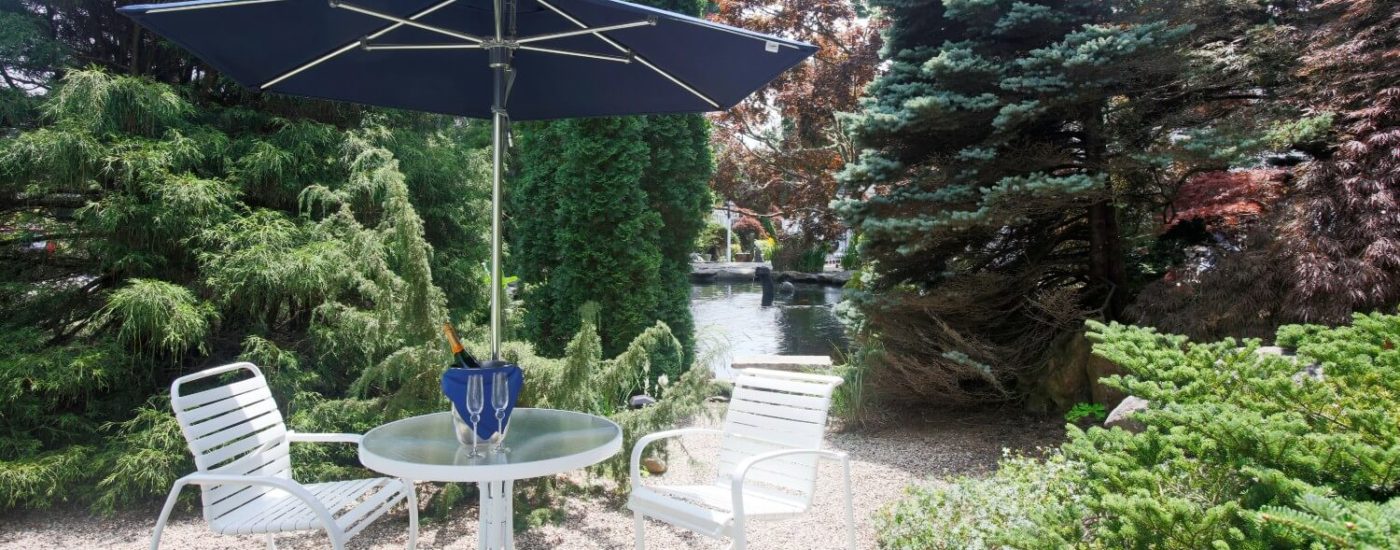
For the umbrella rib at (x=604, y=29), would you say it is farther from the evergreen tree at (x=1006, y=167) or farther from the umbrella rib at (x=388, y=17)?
the evergreen tree at (x=1006, y=167)

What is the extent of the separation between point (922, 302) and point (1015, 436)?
0.97 m

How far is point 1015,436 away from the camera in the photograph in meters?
4.74

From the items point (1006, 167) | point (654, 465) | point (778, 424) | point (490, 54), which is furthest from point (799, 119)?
point (490, 54)

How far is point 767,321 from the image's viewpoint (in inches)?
444

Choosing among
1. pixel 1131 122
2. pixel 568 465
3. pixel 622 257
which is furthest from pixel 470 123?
pixel 568 465

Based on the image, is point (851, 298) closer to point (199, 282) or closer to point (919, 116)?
point (919, 116)

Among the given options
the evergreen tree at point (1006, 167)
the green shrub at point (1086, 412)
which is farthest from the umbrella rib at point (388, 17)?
the green shrub at point (1086, 412)

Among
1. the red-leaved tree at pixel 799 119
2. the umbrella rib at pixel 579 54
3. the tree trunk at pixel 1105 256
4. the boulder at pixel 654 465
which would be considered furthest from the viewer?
the red-leaved tree at pixel 799 119

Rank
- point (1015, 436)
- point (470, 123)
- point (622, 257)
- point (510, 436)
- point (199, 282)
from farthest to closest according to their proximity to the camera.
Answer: point (470, 123)
point (622, 257)
point (1015, 436)
point (199, 282)
point (510, 436)

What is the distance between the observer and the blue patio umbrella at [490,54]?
2383 millimetres

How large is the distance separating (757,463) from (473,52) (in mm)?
1960

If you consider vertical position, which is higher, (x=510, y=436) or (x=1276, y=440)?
(x=1276, y=440)

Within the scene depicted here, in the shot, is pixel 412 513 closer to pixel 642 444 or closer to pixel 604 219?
pixel 642 444

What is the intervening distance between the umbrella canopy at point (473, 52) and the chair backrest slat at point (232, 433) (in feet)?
3.60
